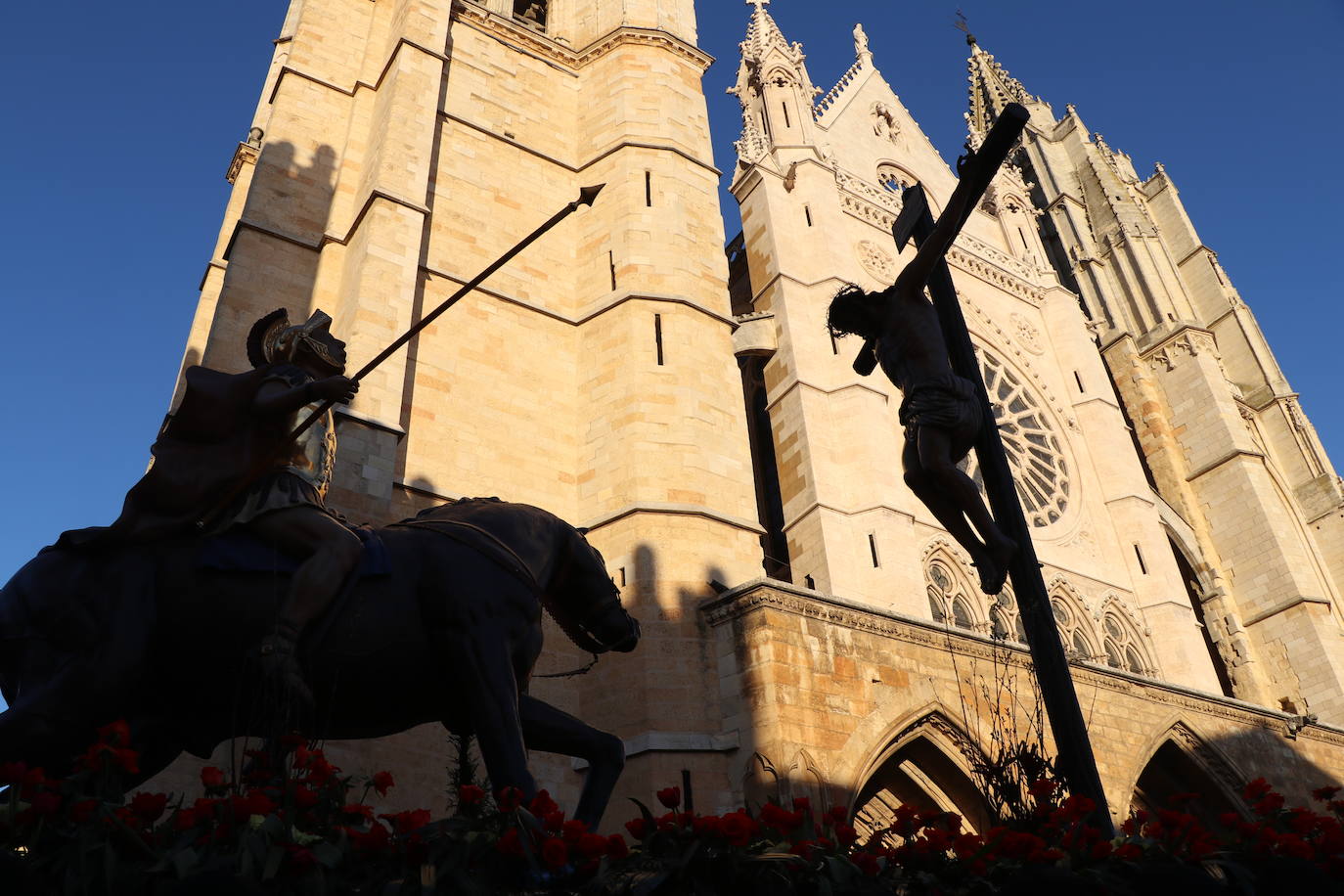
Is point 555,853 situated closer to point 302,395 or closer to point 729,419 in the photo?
point 302,395

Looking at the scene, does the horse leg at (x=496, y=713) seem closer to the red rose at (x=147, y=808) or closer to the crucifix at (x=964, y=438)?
the red rose at (x=147, y=808)

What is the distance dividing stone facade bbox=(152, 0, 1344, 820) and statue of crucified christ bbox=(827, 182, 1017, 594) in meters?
1.25

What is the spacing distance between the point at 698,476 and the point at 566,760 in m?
3.02

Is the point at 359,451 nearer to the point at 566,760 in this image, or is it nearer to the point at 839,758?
the point at 566,760

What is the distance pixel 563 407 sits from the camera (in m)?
11.3

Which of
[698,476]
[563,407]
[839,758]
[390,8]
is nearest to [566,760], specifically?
[839,758]

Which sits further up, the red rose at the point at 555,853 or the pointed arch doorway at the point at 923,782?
the pointed arch doorway at the point at 923,782

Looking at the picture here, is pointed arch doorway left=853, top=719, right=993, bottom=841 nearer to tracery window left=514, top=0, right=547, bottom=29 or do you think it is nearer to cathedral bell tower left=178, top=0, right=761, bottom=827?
cathedral bell tower left=178, top=0, right=761, bottom=827

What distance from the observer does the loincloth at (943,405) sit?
135 inches

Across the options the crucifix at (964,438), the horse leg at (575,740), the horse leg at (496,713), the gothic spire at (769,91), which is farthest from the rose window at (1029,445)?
the horse leg at (496,713)

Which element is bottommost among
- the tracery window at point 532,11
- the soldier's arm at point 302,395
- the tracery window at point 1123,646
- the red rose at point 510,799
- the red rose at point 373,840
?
the red rose at point 373,840

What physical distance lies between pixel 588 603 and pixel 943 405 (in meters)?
1.37

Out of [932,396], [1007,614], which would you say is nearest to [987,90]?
[1007,614]

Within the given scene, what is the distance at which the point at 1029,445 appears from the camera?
1831cm
